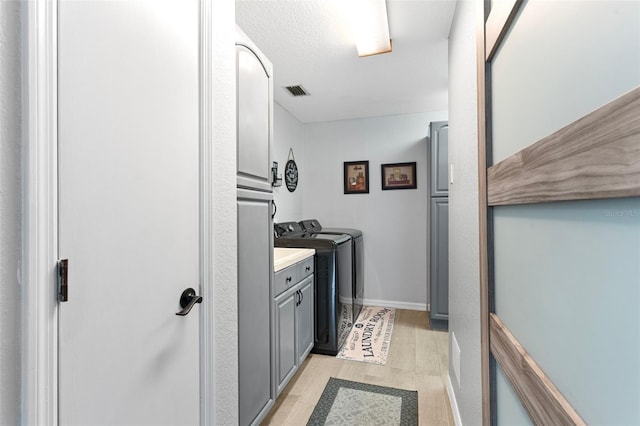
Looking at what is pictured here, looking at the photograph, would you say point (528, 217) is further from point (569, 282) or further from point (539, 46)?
point (539, 46)

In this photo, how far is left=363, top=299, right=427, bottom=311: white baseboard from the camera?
11.7 feet

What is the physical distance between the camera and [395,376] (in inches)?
83.6

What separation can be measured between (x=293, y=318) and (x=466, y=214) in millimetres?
1273

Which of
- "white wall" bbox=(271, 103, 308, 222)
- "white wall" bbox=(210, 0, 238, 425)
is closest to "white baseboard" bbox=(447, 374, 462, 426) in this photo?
"white wall" bbox=(210, 0, 238, 425)

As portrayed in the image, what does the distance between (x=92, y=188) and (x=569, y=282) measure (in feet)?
3.21

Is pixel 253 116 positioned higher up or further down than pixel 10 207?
higher up

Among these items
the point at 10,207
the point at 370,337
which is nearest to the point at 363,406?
the point at 370,337

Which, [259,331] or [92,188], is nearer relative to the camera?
[92,188]

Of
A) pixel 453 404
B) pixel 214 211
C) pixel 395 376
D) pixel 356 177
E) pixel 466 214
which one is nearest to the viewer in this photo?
pixel 214 211

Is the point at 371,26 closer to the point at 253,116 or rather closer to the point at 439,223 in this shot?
the point at 253,116

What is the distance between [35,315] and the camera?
21.0 inches

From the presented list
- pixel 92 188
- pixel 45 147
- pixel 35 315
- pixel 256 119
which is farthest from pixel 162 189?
pixel 256 119

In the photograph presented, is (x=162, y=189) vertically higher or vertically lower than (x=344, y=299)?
higher

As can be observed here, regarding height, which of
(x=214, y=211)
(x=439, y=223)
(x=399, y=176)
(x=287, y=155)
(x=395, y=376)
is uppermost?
(x=287, y=155)
